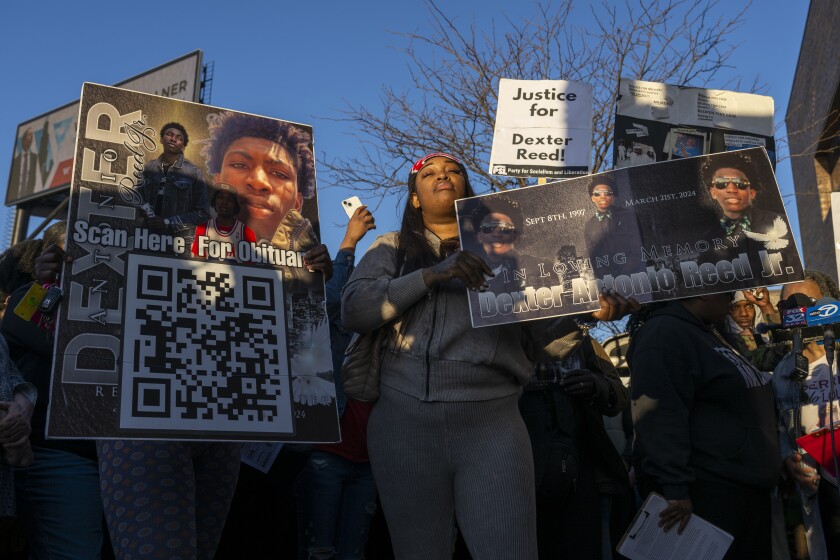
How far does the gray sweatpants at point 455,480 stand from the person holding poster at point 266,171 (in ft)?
3.36

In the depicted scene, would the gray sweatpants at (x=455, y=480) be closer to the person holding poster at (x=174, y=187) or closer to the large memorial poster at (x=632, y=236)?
the large memorial poster at (x=632, y=236)

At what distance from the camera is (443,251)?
138 inches

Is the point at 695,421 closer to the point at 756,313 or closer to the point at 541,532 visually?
the point at 541,532

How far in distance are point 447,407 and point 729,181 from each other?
4.29 ft

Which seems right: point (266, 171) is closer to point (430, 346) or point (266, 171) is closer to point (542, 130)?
point (430, 346)

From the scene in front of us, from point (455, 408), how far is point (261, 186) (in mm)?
1344

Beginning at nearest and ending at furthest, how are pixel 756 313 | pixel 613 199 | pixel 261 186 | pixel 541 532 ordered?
pixel 613 199, pixel 261 186, pixel 541 532, pixel 756 313

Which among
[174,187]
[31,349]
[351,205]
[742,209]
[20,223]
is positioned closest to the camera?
[742,209]

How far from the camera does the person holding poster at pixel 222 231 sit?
350 centimetres

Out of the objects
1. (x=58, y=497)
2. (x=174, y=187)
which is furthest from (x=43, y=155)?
(x=58, y=497)

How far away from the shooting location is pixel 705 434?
3.82 metres

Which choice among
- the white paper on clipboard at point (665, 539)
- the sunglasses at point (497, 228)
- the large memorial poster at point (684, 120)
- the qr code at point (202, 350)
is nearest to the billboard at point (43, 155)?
the large memorial poster at point (684, 120)

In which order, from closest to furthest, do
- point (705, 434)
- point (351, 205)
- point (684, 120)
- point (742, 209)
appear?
point (742, 209) → point (705, 434) → point (351, 205) → point (684, 120)

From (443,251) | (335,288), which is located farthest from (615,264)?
(335,288)
